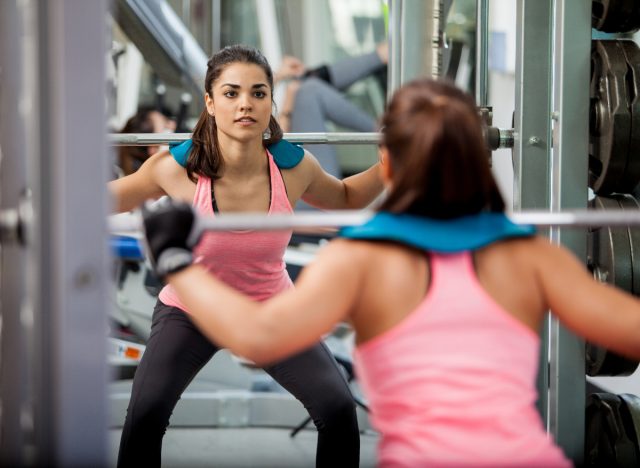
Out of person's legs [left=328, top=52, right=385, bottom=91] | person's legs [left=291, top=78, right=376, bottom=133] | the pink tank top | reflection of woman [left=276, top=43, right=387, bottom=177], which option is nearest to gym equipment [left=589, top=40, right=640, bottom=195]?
the pink tank top

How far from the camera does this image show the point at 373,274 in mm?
1466

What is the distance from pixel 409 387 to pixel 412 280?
16cm

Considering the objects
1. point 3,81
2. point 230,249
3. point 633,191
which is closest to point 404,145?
point 3,81

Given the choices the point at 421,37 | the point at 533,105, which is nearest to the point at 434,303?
the point at 533,105

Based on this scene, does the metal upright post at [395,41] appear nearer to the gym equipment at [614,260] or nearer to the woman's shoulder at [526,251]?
the gym equipment at [614,260]

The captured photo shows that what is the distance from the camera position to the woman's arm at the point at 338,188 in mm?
2695

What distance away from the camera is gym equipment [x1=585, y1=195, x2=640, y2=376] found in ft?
8.43

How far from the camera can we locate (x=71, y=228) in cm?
144

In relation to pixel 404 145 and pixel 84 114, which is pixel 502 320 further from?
pixel 84 114

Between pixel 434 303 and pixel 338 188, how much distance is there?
1.29 m

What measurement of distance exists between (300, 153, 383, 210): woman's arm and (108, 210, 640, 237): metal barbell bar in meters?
0.99

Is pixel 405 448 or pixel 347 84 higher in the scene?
pixel 347 84

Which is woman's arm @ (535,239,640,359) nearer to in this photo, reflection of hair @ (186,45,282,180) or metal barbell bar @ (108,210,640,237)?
metal barbell bar @ (108,210,640,237)

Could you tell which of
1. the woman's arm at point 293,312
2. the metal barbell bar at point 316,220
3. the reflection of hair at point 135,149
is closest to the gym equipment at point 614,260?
the metal barbell bar at point 316,220
